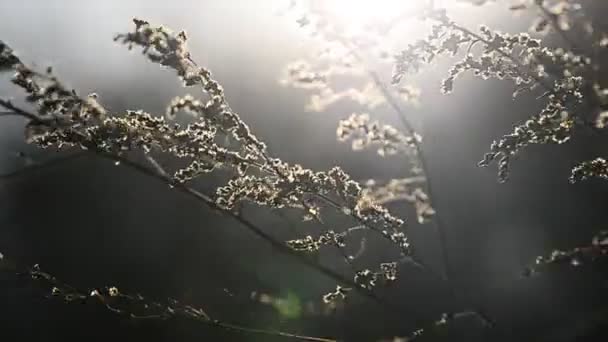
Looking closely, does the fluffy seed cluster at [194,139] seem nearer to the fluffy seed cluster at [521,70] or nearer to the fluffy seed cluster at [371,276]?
the fluffy seed cluster at [371,276]

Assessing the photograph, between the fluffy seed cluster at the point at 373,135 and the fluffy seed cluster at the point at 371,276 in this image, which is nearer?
the fluffy seed cluster at the point at 371,276

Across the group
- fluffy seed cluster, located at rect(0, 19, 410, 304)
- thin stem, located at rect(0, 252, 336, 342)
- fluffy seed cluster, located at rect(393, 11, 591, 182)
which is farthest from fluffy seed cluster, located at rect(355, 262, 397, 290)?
fluffy seed cluster, located at rect(393, 11, 591, 182)

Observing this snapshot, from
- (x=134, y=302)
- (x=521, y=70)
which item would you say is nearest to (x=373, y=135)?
(x=521, y=70)

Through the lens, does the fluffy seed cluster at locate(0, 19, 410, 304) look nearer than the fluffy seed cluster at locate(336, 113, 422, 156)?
Yes

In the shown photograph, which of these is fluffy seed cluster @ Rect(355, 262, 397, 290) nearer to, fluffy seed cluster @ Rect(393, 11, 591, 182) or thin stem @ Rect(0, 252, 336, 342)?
thin stem @ Rect(0, 252, 336, 342)

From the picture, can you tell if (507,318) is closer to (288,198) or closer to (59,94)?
(288,198)

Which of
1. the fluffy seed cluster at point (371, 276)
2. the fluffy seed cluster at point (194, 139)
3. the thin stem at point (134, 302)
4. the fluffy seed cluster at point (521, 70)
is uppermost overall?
the fluffy seed cluster at point (521, 70)

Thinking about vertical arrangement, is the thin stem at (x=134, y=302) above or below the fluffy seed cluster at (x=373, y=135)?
below

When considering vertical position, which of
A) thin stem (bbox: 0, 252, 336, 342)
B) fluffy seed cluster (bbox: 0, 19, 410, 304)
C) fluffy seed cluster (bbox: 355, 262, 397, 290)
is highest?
fluffy seed cluster (bbox: 0, 19, 410, 304)

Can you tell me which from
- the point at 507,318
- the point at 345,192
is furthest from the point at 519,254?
the point at 345,192

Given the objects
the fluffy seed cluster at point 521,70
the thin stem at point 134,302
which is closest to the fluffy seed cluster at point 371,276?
the thin stem at point 134,302

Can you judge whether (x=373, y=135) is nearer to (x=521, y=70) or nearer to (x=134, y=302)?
(x=521, y=70)

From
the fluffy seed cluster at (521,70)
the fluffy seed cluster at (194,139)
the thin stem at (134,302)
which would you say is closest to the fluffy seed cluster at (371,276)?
the fluffy seed cluster at (194,139)

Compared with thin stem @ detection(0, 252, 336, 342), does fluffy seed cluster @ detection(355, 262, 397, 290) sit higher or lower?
higher
